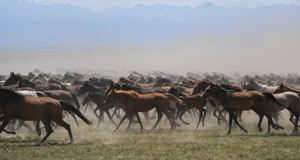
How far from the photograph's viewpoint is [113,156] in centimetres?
1108

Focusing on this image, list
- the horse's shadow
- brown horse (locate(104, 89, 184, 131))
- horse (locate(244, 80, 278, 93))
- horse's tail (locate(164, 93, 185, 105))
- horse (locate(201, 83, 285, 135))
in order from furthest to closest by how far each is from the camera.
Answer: horse (locate(244, 80, 278, 93)) < horse's tail (locate(164, 93, 185, 105)) < brown horse (locate(104, 89, 184, 131)) < horse (locate(201, 83, 285, 135)) < the horse's shadow

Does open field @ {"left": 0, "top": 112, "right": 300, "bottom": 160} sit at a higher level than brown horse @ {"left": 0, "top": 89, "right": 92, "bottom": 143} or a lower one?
lower

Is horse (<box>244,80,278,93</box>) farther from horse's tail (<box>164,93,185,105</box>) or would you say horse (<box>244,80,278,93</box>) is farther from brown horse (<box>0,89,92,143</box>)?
brown horse (<box>0,89,92,143</box>)

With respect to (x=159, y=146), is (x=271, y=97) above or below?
above

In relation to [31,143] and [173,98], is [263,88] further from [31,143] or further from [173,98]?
[31,143]

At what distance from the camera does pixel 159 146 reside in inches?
Answer: 490

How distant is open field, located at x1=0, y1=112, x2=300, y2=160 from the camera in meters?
11.0

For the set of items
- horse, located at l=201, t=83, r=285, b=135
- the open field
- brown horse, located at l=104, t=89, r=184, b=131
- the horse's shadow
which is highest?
horse, located at l=201, t=83, r=285, b=135

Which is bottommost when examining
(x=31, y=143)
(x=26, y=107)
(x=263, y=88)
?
(x=31, y=143)

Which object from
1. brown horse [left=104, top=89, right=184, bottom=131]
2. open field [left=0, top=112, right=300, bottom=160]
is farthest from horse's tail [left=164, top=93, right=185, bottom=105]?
open field [left=0, top=112, right=300, bottom=160]

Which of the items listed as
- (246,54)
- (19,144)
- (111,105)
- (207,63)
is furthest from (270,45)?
(19,144)

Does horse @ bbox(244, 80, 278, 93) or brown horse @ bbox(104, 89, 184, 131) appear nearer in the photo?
brown horse @ bbox(104, 89, 184, 131)

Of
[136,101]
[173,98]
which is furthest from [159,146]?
[173,98]

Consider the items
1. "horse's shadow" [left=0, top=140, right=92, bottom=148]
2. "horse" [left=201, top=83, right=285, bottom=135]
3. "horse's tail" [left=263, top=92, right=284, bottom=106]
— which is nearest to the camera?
"horse's shadow" [left=0, top=140, right=92, bottom=148]
